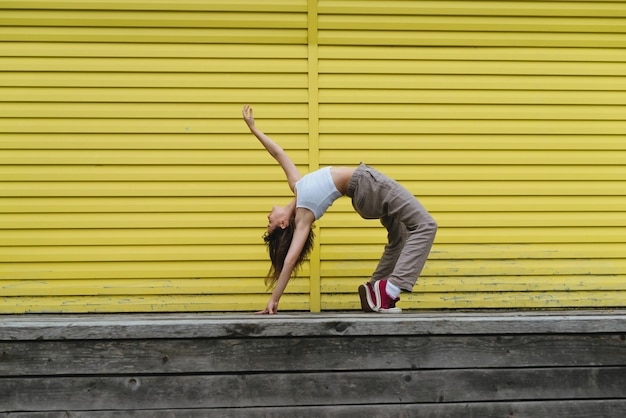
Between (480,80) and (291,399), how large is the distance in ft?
9.22

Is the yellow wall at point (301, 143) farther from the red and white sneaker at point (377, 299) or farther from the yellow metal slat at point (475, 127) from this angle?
the red and white sneaker at point (377, 299)

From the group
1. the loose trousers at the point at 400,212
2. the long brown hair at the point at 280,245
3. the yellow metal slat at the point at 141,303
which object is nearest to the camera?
the loose trousers at the point at 400,212

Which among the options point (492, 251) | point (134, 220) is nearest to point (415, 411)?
point (492, 251)

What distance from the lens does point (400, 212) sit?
421cm

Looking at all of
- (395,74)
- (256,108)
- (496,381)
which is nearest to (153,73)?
(256,108)

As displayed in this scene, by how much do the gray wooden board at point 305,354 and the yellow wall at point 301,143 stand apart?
157 cm

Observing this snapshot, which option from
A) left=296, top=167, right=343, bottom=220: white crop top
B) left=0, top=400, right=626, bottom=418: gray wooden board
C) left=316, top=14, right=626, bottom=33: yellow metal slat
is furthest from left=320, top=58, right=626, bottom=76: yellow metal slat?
left=0, top=400, right=626, bottom=418: gray wooden board

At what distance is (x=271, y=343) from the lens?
3.30 meters

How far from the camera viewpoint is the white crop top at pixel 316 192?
13.7ft

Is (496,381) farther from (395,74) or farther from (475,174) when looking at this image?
(395,74)

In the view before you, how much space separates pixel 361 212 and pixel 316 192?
33 centimetres

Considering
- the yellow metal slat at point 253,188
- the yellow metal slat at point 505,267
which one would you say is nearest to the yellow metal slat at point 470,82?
the yellow metal slat at point 253,188

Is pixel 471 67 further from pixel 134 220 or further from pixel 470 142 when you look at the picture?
pixel 134 220

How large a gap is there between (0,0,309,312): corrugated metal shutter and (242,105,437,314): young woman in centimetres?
52
